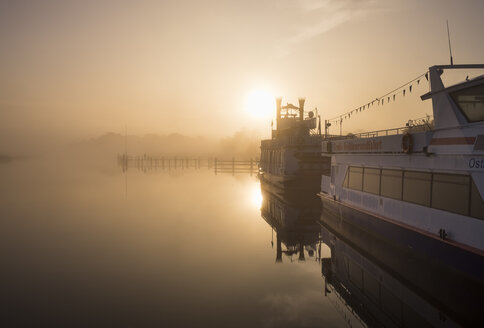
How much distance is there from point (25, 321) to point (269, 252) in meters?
12.1

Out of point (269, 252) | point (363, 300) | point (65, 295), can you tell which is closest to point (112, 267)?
point (65, 295)

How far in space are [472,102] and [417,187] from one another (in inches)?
169

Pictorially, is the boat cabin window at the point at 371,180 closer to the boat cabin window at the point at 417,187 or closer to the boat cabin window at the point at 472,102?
the boat cabin window at the point at 417,187

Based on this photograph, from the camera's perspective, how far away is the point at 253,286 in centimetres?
1366

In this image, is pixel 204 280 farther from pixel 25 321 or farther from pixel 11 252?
pixel 11 252

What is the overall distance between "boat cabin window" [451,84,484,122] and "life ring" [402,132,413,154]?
108 inches

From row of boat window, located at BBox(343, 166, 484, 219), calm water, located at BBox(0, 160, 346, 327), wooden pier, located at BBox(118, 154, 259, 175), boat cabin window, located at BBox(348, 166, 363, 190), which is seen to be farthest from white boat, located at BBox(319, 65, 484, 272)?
wooden pier, located at BBox(118, 154, 259, 175)

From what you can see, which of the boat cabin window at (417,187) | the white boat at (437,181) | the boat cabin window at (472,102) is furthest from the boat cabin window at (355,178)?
the boat cabin window at (472,102)

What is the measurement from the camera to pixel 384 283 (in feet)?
43.5

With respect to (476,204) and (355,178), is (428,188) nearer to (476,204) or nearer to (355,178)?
(476,204)

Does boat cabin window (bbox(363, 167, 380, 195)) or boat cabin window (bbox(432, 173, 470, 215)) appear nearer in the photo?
boat cabin window (bbox(432, 173, 470, 215))

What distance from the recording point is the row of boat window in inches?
453

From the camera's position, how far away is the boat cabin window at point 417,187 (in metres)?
13.9

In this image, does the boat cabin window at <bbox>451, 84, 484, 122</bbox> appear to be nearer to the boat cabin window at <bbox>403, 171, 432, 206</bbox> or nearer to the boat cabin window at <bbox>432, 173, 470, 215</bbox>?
the boat cabin window at <bbox>432, 173, 470, 215</bbox>
